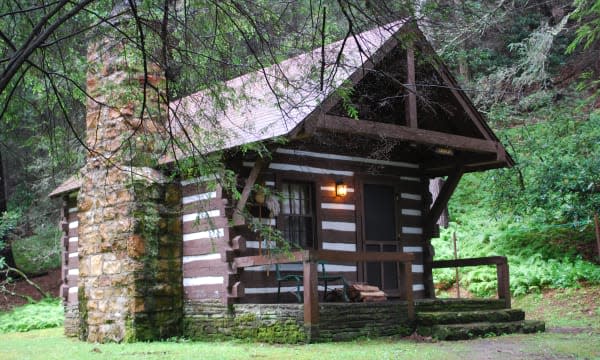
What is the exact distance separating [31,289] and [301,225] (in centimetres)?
1365

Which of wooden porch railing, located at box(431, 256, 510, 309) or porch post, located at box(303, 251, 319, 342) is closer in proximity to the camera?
porch post, located at box(303, 251, 319, 342)

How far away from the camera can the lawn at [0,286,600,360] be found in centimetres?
845

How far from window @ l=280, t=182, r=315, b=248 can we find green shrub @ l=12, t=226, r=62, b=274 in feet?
36.0

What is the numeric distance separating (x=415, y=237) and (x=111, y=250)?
19.3 ft

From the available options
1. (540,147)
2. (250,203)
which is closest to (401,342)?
(250,203)

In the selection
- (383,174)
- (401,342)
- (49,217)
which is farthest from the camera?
(49,217)

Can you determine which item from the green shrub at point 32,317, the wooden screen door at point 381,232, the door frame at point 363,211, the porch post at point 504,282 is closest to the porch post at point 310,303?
the door frame at point 363,211

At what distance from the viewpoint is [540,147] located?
58.3 feet

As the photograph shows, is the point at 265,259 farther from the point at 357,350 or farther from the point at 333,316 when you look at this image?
the point at 357,350

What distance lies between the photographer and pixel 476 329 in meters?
10.5

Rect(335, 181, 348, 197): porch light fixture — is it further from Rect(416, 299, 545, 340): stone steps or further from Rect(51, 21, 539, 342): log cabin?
Rect(416, 299, 545, 340): stone steps

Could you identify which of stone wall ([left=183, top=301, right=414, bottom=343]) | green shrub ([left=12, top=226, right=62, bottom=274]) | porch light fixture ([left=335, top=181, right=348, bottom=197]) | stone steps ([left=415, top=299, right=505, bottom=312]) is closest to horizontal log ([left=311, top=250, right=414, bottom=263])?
stone wall ([left=183, top=301, right=414, bottom=343])

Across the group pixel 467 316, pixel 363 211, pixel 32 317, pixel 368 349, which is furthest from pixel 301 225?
pixel 32 317

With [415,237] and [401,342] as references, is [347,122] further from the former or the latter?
[415,237]
